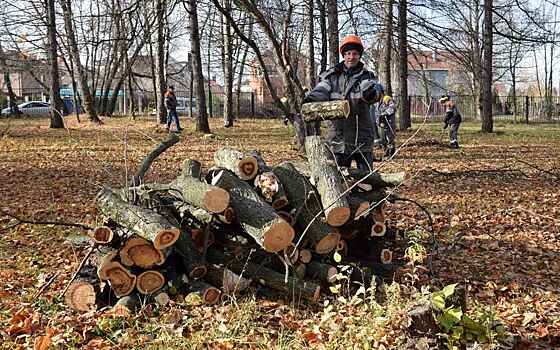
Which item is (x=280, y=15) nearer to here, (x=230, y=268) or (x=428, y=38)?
(x=428, y=38)

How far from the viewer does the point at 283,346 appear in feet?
11.4

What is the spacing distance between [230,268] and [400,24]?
9.34 m

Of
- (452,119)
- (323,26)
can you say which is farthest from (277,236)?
(452,119)

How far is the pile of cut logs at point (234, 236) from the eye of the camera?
4.16 metres

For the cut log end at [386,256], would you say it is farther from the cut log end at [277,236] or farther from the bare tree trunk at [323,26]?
the bare tree trunk at [323,26]

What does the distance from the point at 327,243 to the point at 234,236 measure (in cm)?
76

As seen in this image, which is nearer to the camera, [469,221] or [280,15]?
[469,221]

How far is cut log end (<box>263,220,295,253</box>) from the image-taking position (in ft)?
13.4

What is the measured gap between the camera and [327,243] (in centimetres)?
451

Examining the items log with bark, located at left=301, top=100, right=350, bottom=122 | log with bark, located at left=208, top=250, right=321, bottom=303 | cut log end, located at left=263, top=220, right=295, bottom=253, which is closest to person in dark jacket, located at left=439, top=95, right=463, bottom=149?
log with bark, located at left=301, top=100, right=350, bottom=122

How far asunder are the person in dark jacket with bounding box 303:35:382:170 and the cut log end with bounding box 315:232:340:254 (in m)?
1.34

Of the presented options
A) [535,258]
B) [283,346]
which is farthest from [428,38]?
[283,346]

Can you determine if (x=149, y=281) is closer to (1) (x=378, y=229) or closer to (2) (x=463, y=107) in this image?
(1) (x=378, y=229)

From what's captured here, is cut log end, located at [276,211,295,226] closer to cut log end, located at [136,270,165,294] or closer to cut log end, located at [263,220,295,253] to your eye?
cut log end, located at [263,220,295,253]
